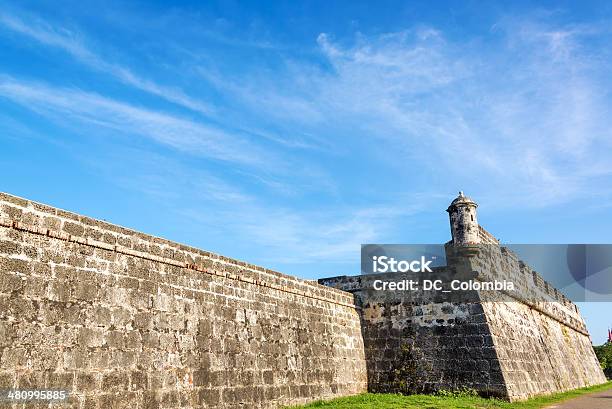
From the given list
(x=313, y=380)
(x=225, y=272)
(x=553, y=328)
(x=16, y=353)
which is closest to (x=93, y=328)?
(x=16, y=353)

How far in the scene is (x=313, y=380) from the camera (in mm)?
10953

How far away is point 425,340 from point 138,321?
8.35 meters

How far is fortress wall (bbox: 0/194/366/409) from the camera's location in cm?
606

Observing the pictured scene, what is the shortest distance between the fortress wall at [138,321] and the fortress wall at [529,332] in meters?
A: 5.29

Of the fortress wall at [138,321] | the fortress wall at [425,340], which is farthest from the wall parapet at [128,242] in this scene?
the fortress wall at [425,340]

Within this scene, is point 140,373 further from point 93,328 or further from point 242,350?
point 242,350

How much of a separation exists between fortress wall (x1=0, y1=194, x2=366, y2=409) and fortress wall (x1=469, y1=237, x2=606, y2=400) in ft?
17.4

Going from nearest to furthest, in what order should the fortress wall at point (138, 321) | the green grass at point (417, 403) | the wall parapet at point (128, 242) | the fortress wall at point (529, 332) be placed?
the fortress wall at point (138, 321) < the wall parapet at point (128, 242) < the green grass at point (417, 403) < the fortress wall at point (529, 332)

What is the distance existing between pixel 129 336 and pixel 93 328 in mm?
607

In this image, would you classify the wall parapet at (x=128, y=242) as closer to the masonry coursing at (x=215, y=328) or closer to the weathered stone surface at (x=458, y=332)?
the masonry coursing at (x=215, y=328)

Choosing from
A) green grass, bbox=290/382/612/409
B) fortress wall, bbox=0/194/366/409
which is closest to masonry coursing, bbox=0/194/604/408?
fortress wall, bbox=0/194/366/409

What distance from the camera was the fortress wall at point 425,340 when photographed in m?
12.4

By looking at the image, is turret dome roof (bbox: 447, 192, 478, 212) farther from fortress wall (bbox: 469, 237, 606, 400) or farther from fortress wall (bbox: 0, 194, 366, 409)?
fortress wall (bbox: 0, 194, 366, 409)

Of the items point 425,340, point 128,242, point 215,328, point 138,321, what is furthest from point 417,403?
point 128,242
